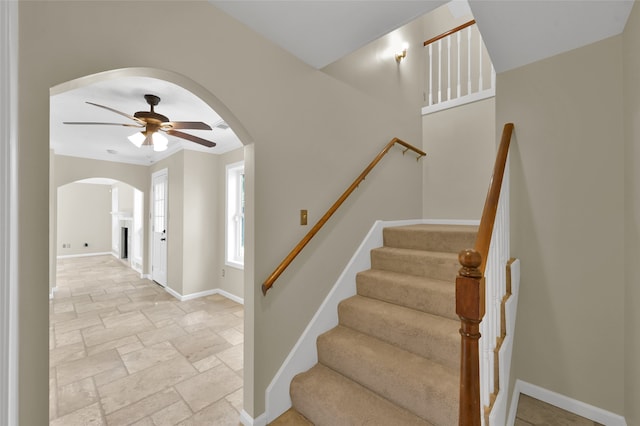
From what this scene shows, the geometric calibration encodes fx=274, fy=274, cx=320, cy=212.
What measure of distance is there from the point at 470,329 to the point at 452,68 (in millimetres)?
3935

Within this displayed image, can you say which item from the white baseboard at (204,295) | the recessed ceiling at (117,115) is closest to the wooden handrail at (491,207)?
the recessed ceiling at (117,115)

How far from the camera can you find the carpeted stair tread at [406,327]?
5.67ft

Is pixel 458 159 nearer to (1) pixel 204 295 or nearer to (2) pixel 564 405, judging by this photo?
(2) pixel 564 405

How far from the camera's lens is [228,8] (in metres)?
1.64

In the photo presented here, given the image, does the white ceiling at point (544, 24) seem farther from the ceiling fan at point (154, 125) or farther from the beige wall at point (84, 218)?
the beige wall at point (84, 218)

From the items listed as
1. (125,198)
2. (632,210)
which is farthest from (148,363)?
(125,198)

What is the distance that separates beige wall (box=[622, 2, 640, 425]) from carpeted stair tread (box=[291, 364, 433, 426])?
1.23 metres

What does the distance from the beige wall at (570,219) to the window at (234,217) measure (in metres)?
3.84

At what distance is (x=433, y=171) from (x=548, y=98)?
1690 millimetres

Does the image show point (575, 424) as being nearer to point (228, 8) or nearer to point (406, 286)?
point (406, 286)

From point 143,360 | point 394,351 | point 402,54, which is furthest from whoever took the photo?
point 402,54

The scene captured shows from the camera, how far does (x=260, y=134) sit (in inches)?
73.3

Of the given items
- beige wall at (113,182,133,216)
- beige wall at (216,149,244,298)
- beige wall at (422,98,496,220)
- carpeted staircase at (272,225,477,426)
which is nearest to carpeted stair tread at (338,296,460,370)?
carpeted staircase at (272,225,477,426)
